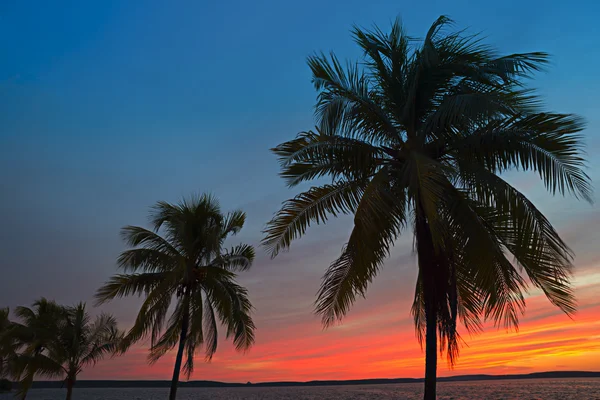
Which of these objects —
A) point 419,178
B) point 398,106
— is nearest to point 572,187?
point 419,178

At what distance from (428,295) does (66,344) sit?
26123 mm

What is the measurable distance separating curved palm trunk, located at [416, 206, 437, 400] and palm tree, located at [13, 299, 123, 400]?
23.3m

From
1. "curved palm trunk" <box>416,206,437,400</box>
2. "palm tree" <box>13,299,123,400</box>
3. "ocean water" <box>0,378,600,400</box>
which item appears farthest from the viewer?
"ocean water" <box>0,378,600,400</box>

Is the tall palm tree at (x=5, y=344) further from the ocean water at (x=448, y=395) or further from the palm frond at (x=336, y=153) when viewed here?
the palm frond at (x=336, y=153)

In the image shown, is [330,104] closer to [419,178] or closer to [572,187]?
[419,178]

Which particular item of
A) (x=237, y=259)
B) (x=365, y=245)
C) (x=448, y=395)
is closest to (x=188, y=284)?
(x=237, y=259)

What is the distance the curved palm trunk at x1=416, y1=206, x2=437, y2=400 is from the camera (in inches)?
406

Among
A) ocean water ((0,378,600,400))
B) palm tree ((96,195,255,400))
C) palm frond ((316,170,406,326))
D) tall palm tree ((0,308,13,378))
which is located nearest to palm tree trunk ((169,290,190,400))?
palm tree ((96,195,255,400))

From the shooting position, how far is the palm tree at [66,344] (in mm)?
29859

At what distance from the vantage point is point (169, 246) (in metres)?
23.0

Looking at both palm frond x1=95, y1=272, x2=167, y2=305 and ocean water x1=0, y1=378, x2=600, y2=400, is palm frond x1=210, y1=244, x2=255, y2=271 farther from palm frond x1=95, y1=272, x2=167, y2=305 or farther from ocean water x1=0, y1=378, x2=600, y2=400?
ocean water x1=0, y1=378, x2=600, y2=400

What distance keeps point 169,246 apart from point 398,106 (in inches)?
561

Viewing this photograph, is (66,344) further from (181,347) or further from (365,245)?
(365,245)

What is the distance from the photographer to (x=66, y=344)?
30031mm
